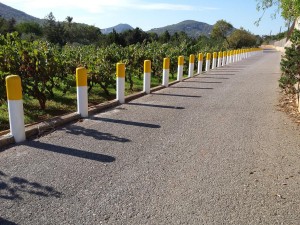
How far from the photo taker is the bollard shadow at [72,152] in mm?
4341

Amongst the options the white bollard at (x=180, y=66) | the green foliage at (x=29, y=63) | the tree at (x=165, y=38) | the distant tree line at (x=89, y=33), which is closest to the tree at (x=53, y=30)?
the distant tree line at (x=89, y=33)

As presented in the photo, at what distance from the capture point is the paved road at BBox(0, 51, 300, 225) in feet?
10.0

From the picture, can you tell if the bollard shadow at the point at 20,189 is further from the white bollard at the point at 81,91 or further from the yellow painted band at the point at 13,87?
the white bollard at the point at 81,91

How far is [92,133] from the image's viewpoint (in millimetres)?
5449

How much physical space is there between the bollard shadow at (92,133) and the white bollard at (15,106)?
86cm

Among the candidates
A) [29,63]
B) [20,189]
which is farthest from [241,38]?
[20,189]

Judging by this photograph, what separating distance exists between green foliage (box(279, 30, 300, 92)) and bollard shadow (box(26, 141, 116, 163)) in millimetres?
5336

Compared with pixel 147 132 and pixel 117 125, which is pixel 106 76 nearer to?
pixel 117 125

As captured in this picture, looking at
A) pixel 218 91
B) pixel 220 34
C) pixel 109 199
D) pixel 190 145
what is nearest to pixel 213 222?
pixel 109 199

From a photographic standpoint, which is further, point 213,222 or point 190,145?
point 190,145

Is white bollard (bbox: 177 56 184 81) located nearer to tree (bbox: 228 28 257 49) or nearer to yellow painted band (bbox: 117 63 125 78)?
yellow painted band (bbox: 117 63 125 78)

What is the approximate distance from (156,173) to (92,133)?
190 centimetres

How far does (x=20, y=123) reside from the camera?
4.88 meters

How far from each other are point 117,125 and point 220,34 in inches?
2970
